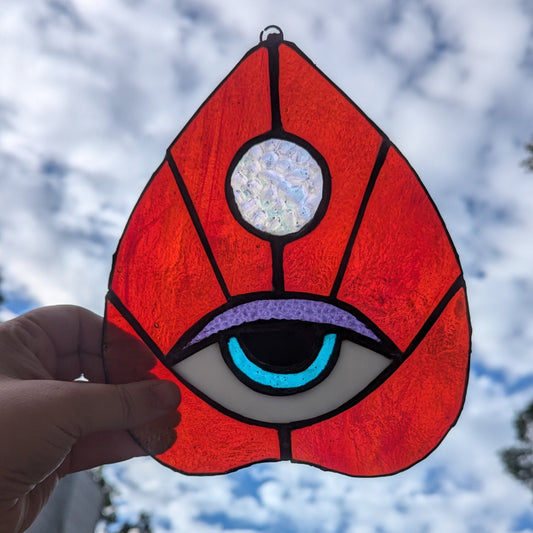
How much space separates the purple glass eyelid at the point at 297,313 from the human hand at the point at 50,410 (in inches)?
12.8

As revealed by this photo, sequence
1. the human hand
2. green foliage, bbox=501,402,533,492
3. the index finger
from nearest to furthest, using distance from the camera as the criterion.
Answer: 1. the human hand
2. the index finger
3. green foliage, bbox=501,402,533,492

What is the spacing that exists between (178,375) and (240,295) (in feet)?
1.12

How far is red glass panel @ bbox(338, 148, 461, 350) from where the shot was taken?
1741 millimetres

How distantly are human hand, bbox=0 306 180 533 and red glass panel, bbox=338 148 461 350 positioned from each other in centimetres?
72

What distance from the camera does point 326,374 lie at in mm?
1798

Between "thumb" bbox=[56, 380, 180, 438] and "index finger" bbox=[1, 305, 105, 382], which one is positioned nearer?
"thumb" bbox=[56, 380, 180, 438]

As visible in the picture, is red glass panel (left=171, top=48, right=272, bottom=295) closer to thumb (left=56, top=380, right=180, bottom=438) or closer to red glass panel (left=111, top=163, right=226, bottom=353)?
red glass panel (left=111, top=163, right=226, bottom=353)

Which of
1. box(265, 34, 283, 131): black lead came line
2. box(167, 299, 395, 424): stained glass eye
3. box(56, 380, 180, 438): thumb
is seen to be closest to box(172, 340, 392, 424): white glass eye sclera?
box(167, 299, 395, 424): stained glass eye

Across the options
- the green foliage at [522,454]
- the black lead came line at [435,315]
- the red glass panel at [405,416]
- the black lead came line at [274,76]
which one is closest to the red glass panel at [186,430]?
the red glass panel at [405,416]

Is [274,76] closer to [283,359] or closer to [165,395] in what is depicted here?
[283,359]

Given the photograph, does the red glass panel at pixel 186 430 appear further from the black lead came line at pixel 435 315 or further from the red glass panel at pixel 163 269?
the black lead came line at pixel 435 315

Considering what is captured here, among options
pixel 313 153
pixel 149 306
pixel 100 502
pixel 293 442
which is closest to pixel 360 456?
pixel 293 442

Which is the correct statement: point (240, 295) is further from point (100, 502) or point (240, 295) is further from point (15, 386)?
point (100, 502)

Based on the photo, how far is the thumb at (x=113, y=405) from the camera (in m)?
1.62
